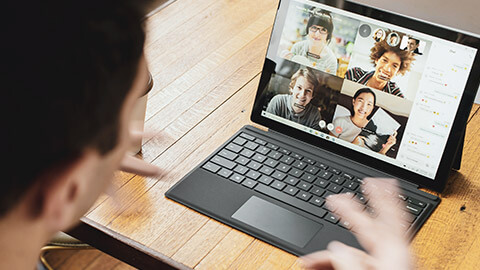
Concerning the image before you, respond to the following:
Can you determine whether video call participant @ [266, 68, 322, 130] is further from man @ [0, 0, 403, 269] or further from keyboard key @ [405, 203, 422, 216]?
man @ [0, 0, 403, 269]

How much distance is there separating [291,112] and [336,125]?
10cm

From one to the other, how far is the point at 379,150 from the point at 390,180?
0.21ft

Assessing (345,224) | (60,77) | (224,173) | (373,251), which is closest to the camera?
(60,77)

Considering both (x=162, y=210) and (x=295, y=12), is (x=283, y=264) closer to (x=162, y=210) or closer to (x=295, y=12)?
(x=162, y=210)

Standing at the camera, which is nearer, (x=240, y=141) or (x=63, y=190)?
(x=63, y=190)

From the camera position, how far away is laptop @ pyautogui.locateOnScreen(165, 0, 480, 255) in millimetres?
1227

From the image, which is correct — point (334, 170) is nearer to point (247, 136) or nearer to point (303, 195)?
point (303, 195)

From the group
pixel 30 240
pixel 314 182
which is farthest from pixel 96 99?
pixel 314 182

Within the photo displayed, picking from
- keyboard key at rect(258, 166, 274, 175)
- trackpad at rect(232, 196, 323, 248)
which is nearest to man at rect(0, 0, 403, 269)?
trackpad at rect(232, 196, 323, 248)

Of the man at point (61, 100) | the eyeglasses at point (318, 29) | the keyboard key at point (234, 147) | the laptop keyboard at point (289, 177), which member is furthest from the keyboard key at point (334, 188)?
the man at point (61, 100)

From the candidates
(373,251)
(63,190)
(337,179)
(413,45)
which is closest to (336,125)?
(337,179)

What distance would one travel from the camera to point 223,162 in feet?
4.36

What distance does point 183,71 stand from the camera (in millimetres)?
1608

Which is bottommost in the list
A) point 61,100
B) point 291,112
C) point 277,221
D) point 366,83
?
point 277,221
